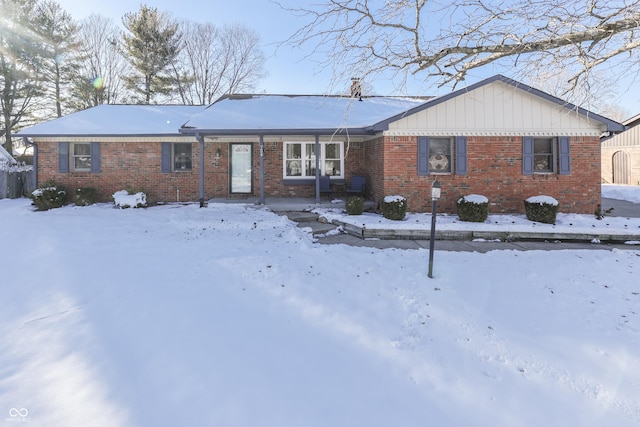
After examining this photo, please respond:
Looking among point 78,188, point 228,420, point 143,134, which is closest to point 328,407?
point 228,420

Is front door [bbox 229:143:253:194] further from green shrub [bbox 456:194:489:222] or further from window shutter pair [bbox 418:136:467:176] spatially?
green shrub [bbox 456:194:489:222]

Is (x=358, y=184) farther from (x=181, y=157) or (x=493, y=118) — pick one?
(x=181, y=157)

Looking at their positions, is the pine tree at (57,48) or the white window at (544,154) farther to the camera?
the pine tree at (57,48)

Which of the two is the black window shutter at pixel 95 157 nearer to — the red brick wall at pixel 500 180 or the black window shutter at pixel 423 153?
the red brick wall at pixel 500 180

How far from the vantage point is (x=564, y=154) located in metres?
9.94

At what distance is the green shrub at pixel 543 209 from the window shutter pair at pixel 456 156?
199cm

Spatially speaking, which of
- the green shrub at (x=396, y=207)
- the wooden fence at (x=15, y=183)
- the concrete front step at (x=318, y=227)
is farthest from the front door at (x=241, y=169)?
the wooden fence at (x=15, y=183)

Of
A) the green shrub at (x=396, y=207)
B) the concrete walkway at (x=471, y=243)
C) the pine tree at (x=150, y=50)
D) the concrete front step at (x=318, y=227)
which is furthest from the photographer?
the pine tree at (x=150, y=50)

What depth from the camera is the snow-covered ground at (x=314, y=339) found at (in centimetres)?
240

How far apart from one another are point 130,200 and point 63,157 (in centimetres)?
379

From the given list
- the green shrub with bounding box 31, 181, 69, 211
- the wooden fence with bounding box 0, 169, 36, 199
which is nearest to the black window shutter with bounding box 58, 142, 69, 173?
the green shrub with bounding box 31, 181, 69, 211

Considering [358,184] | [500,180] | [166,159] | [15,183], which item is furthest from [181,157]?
[500,180]

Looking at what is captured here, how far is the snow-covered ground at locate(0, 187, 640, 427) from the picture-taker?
94.4 inches

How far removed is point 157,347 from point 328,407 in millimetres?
1740
